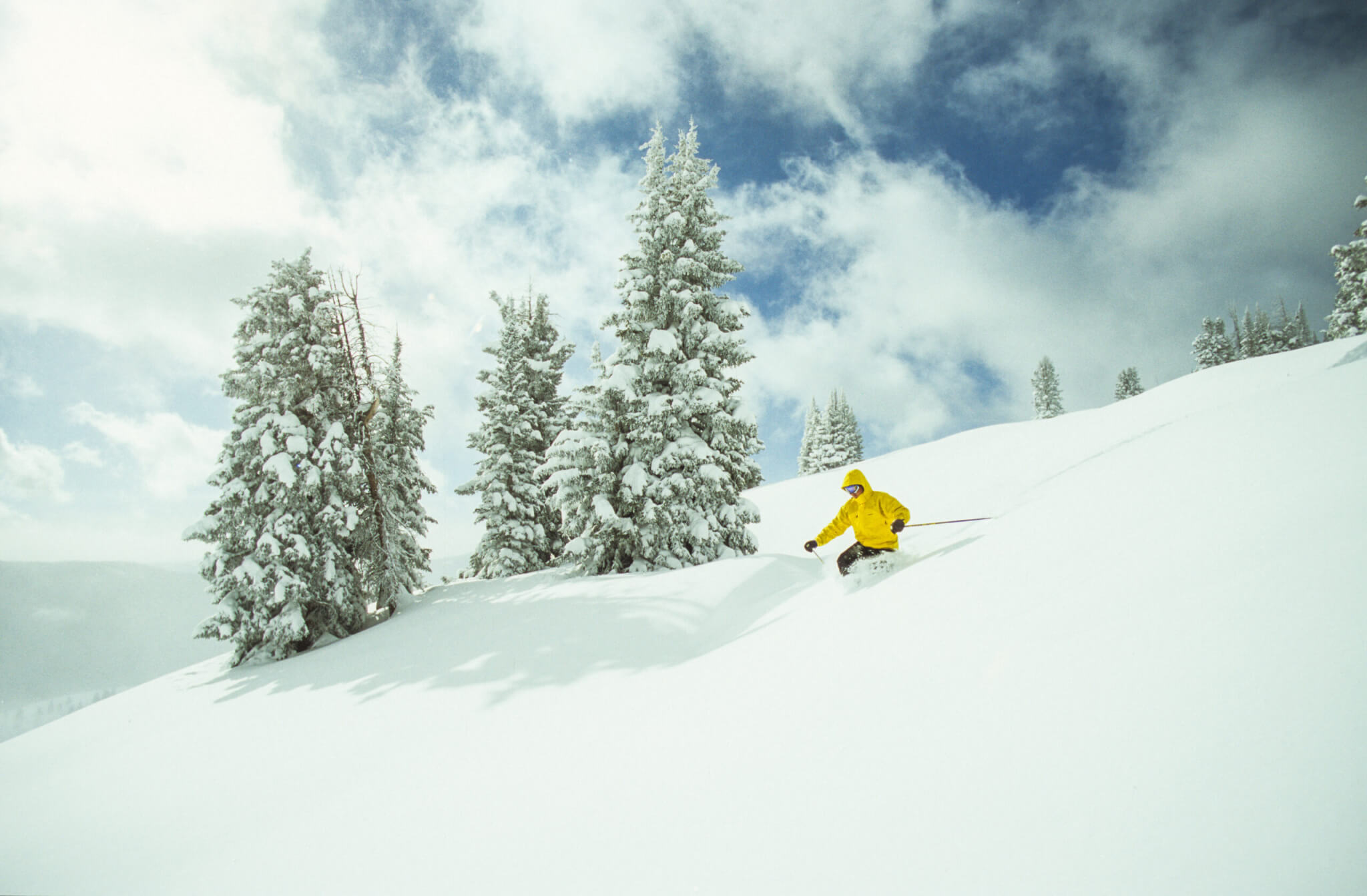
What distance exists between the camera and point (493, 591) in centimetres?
1388

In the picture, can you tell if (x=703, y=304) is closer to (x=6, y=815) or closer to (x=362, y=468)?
(x=362, y=468)

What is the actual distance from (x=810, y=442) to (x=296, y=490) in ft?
161

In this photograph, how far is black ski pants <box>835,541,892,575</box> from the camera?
7.28m

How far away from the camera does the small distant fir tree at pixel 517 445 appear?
19312mm

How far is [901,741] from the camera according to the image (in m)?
2.79

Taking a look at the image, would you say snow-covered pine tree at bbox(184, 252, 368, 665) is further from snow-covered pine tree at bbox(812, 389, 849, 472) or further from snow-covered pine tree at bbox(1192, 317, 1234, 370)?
snow-covered pine tree at bbox(1192, 317, 1234, 370)

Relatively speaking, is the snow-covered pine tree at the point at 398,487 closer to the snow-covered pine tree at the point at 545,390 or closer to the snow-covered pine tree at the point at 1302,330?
the snow-covered pine tree at the point at 545,390

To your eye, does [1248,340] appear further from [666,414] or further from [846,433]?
[666,414]

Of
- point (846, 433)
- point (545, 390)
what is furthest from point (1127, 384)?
point (545, 390)

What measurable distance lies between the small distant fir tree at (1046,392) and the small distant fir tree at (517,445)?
6280 centimetres

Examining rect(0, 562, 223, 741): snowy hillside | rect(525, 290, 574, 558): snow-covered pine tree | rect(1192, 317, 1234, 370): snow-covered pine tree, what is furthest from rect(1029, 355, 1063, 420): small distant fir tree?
rect(0, 562, 223, 741): snowy hillside

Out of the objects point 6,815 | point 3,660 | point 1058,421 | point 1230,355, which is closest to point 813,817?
point 6,815

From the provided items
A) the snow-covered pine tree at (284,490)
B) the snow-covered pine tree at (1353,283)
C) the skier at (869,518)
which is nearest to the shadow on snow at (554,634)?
the snow-covered pine tree at (284,490)

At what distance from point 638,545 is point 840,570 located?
21.3 ft
